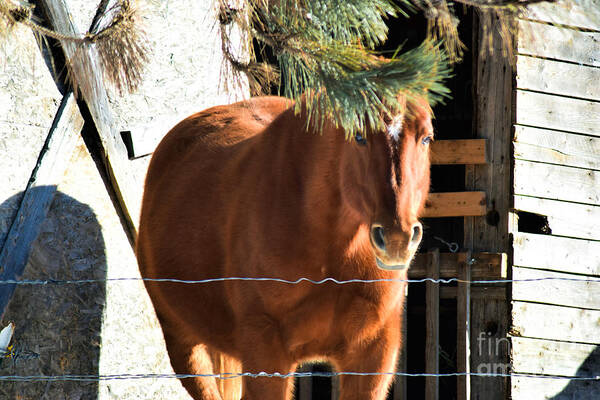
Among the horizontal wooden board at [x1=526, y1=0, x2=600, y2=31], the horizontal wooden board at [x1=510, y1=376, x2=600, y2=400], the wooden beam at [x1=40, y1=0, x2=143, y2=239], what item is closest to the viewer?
the horizontal wooden board at [x1=526, y1=0, x2=600, y2=31]

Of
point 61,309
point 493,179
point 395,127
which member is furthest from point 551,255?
point 61,309

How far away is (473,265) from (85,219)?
289cm

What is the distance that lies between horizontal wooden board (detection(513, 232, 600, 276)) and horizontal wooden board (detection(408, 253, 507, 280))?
12cm

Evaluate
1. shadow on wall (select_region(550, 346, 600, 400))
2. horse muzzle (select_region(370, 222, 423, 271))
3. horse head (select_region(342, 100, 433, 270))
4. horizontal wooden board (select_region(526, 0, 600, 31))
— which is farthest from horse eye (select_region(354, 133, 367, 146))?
shadow on wall (select_region(550, 346, 600, 400))

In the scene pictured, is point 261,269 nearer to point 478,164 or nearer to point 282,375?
point 282,375

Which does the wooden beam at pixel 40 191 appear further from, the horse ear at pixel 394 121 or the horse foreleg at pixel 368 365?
the horse ear at pixel 394 121

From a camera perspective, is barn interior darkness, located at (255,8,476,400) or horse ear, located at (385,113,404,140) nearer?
horse ear, located at (385,113,404,140)

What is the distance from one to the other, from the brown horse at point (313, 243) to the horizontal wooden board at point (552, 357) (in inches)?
92.9

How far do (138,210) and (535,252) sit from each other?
2.85m

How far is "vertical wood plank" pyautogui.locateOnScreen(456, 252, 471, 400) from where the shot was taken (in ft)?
18.8

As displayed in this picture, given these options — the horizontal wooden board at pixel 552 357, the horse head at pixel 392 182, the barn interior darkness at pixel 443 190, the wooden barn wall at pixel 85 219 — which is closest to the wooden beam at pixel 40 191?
the wooden barn wall at pixel 85 219

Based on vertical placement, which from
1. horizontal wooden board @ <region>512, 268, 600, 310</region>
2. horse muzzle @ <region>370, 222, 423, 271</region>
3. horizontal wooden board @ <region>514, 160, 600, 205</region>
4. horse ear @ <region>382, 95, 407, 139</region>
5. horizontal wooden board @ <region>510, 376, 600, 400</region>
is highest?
horizontal wooden board @ <region>514, 160, 600, 205</region>

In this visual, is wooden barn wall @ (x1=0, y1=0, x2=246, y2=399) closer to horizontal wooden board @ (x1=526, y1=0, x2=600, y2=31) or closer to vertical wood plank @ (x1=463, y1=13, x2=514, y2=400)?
horizontal wooden board @ (x1=526, y1=0, x2=600, y2=31)

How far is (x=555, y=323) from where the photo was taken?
564 cm
